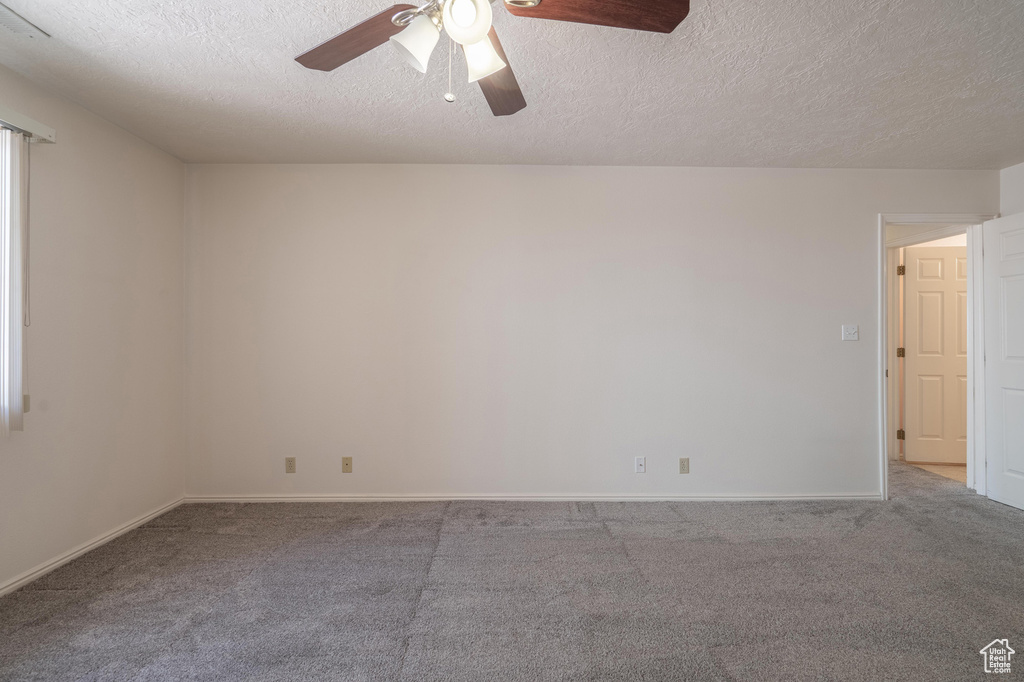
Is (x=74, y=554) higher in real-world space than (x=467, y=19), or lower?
lower

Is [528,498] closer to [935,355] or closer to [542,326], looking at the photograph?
[542,326]

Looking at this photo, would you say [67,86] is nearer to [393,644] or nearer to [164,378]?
[164,378]

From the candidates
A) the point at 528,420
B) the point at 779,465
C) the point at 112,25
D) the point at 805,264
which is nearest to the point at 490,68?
the point at 112,25

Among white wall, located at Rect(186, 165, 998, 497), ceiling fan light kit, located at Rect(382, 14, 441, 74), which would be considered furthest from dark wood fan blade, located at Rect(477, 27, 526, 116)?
white wall, located at Rect(186, 165, 998, 497)

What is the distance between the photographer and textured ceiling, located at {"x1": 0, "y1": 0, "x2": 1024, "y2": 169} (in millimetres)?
1971

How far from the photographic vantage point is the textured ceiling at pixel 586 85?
1971 mm

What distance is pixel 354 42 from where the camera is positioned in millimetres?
1586

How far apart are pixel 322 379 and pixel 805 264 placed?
3603 mm

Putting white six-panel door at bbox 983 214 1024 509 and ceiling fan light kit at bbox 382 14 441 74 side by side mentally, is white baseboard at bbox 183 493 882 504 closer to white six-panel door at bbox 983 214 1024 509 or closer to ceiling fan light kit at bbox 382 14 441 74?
white six-panel door at bbox 983 214 1024 509

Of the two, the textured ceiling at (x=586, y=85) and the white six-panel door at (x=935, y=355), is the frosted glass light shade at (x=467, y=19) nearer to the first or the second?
the textured ceiling at (x=586, y=85)

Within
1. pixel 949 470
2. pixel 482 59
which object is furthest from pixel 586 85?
pixel 949 470

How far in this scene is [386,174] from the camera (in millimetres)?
3684

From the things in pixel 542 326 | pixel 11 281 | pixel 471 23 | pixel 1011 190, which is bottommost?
pixel 542 326

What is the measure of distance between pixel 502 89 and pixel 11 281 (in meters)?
2.38
